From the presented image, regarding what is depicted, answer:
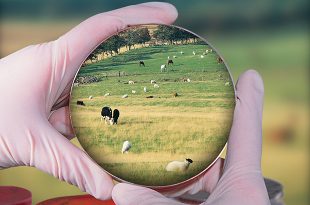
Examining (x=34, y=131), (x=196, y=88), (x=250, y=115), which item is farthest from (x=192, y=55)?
(x=34, y=131)

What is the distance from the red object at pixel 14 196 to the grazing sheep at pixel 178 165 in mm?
373

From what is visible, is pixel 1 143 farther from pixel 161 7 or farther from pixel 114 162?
pixel 161 7

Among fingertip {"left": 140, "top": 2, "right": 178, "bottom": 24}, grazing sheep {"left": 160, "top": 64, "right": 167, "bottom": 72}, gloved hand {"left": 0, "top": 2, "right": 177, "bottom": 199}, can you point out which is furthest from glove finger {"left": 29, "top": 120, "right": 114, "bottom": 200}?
fingertip {"left": 140, "top": 2, "right": 178, "bottom": 24}

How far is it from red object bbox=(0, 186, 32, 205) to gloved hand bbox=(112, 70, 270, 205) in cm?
25

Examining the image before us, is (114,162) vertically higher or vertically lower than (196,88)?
lower

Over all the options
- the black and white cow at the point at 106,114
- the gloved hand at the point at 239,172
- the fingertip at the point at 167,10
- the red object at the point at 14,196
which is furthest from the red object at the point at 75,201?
the fingertip at the point at 167,10

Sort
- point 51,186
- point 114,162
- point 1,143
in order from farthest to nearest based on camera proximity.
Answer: point 51,186 → point 1,143 → point 114,162

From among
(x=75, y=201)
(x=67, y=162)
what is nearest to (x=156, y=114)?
(x=67, y=162)

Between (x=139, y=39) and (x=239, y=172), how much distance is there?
0.37 metres

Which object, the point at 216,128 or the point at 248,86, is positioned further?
the point at 248,86

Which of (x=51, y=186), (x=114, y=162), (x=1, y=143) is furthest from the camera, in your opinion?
(x=51, y=186)

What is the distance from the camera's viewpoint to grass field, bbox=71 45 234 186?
1.13m

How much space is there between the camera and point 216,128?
1.16 meters

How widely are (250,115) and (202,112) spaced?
18cm
